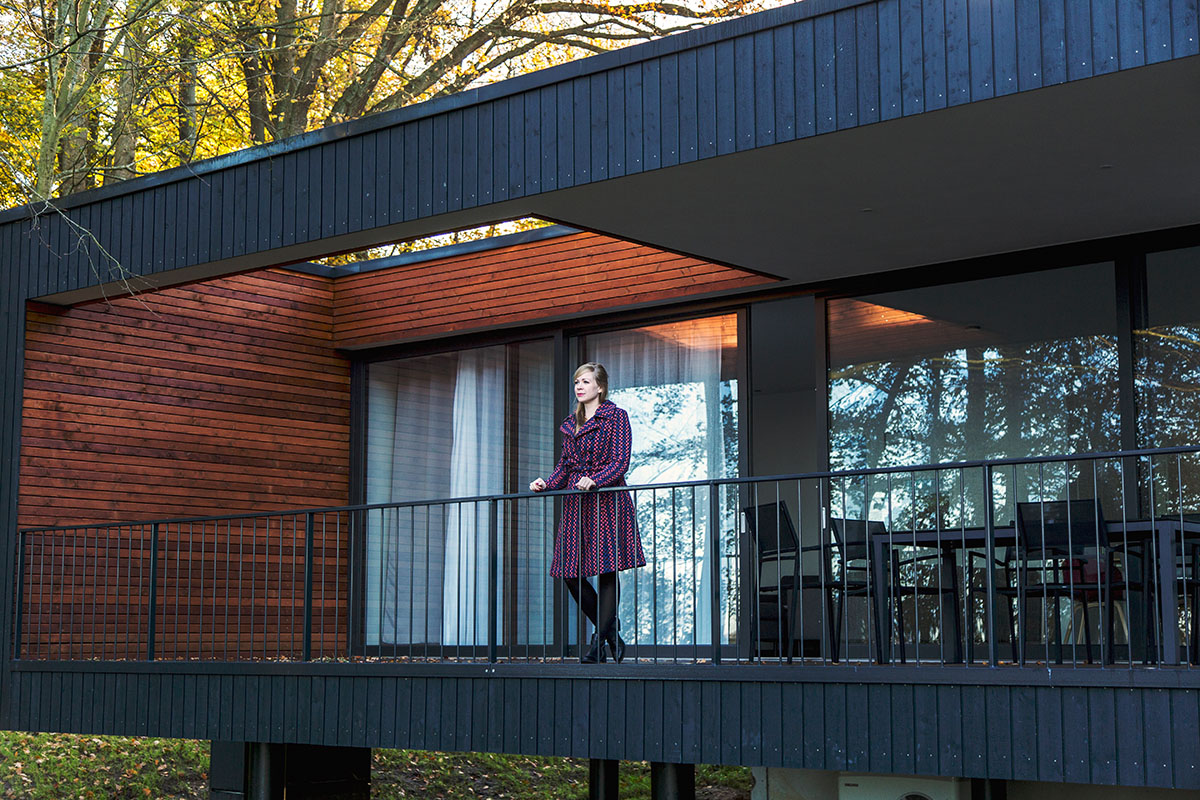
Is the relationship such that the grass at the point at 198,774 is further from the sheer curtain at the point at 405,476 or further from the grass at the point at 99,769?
the sheer curtain at the point at 405,476

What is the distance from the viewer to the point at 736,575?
8.74m

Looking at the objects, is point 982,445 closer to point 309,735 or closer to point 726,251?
point 726,251

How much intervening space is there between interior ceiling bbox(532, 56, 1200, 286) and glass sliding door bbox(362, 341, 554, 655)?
242cm

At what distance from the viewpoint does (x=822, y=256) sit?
26.5 feet

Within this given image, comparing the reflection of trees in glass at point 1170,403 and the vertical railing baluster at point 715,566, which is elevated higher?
the reflection of trees in glass at point 1170,403

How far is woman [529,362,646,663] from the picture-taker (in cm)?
663

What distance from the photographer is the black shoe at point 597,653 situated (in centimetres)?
657

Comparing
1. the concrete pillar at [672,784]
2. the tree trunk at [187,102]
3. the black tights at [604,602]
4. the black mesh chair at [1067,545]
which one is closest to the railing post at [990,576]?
the black mesh chair at [1067,545]

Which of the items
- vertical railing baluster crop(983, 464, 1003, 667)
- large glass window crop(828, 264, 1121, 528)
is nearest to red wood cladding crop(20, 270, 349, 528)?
large glass window crop(828, 264, 1121, 528)

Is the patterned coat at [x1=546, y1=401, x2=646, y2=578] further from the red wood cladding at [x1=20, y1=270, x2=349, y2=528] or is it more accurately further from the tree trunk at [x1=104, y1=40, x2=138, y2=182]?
the tree trunk at [x1=104, y1=40, x2=138, y2=182]

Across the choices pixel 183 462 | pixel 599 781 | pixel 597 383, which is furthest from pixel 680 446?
pixel 183 462

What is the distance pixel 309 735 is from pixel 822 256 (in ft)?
12.4

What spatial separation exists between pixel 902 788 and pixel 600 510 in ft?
7.03

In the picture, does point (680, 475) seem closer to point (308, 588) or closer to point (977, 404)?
point (977, 404)
